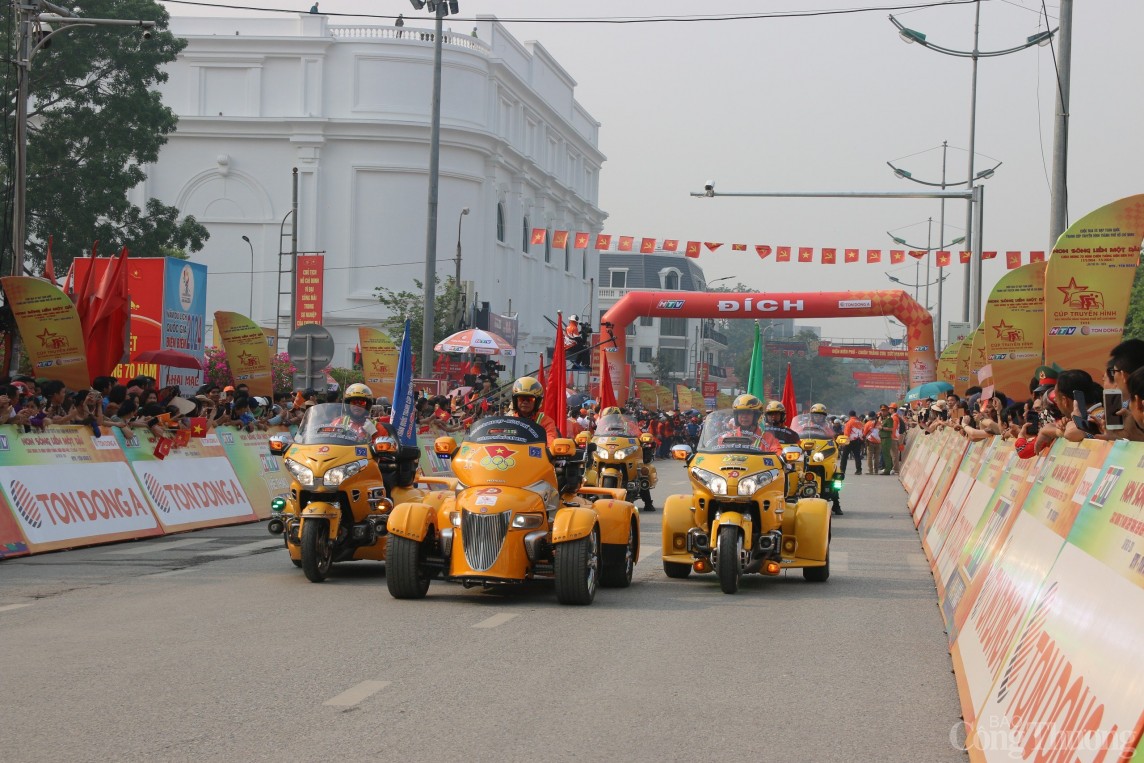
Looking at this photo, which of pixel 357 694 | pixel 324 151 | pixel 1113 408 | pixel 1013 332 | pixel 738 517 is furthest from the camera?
pixel 324 151

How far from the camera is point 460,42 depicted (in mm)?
69125

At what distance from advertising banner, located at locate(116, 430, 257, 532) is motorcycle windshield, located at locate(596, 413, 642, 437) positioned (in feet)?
18.5

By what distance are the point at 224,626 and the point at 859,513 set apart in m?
15.9

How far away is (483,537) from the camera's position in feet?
37.1

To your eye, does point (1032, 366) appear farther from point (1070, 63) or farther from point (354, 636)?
point (354, 636)

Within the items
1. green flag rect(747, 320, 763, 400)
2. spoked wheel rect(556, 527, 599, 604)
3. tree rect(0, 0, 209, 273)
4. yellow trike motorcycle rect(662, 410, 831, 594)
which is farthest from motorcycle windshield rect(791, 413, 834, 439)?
tree rect(0, 0, 209, 273)

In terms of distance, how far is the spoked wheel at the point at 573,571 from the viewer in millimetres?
11266

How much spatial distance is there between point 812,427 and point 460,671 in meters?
16.1

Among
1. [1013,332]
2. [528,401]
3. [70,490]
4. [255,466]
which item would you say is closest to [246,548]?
[70,490]

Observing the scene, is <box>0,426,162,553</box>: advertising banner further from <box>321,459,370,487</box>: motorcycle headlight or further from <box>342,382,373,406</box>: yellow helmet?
<box>321,459,370,487</box>: motorcycle headlight

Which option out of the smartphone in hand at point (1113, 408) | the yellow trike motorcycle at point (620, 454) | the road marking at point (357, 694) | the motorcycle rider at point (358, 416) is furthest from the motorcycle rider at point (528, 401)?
the yellow trike motorcycle at point (620, 454)

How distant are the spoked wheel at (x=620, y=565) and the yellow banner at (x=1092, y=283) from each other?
4922mm

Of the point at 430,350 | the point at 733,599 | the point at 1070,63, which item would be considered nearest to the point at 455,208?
the point at 430,350

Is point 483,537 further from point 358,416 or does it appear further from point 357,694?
point 357,694
